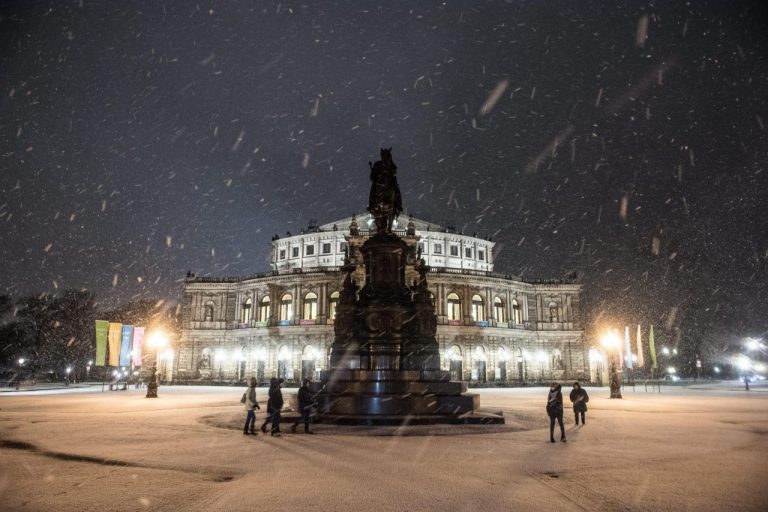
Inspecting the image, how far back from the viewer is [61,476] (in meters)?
8.71

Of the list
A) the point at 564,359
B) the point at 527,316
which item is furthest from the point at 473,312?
the point at 564,359

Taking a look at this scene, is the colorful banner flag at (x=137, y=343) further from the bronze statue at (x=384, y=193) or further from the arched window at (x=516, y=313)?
the arched window at (x=516, y=313)

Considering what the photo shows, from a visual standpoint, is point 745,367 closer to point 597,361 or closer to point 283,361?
point 597,361

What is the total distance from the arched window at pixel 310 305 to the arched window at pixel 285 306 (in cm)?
224

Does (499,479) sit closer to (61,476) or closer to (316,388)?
(61,476)

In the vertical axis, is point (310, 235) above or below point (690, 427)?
above

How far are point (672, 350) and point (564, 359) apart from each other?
3152 centimetres

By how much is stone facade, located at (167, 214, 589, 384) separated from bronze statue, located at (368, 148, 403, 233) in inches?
1293

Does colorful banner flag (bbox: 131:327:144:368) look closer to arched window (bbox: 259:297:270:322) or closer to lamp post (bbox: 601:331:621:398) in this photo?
arched window (bbox: 259:297:270:322)

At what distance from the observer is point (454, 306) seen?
62.0 m

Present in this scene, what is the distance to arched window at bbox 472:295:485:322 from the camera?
205 feet

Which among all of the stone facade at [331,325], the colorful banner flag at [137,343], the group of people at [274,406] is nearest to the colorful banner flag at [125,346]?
the colorful banner flag at [137,343]

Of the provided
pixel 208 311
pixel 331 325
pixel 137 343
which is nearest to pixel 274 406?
pixel 137 343

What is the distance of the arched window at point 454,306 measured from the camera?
202 ft
